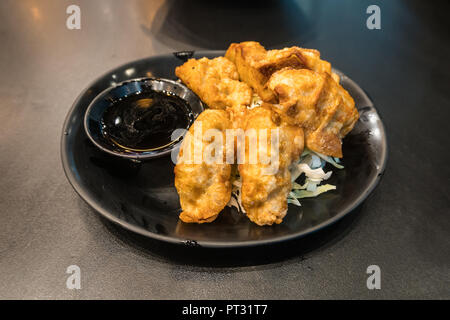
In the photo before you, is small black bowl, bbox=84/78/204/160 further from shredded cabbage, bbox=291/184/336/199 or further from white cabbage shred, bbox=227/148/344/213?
shredded cabbage, bbox=291/184/336/199

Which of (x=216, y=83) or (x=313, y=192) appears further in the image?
(x=216, y=83)

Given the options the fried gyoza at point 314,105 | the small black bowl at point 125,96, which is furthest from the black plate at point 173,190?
the fried gyoza at point 314,105

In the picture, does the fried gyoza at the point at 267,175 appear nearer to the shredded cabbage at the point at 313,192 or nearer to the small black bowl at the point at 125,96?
the shredded cabbage at the point at 313,192

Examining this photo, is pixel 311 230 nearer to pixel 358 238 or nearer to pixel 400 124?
pixel 358 238

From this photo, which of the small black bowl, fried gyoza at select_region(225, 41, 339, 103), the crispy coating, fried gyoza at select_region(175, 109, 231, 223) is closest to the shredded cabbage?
fried gyoza at select_region(175, 109, 231, 223)

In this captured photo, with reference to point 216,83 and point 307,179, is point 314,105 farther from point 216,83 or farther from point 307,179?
point 216,83

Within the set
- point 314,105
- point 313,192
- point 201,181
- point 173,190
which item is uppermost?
point 314,105

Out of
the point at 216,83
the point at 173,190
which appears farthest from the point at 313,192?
the point at 216,83
